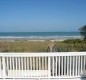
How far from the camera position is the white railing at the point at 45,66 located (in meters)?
5.50

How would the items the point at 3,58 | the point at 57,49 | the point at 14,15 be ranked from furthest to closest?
the point at 14,15 < the point at 57,49 < the point at 3,58

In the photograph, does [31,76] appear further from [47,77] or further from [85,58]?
[85,58]

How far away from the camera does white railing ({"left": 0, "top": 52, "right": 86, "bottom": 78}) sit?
5500 millimetres

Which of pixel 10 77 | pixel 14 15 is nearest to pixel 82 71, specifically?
pixel 10 77

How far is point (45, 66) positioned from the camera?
231 inches

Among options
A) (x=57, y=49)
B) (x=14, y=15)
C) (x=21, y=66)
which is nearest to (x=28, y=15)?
(x=14, y=15)

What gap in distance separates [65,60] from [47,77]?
62 centimetres

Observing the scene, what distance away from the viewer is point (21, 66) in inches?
226

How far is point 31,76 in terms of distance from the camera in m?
5.65

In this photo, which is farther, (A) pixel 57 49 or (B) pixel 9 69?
(A) pixel 57 49

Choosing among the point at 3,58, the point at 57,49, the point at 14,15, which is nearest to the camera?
the point at 3,58

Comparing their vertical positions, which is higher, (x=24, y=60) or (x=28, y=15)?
(x=28, y=15)

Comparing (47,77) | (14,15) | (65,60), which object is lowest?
(47,77)

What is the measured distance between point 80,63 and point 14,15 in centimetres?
3465
